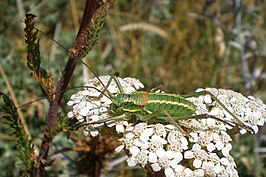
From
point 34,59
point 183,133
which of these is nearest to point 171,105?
point 183,133

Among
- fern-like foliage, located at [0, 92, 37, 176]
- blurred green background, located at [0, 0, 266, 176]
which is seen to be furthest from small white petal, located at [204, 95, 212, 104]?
blurred green background, located at [0, 0, 266, 176]

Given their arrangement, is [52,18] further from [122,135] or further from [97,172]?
[122,135]

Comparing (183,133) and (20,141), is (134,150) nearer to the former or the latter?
(183,133)

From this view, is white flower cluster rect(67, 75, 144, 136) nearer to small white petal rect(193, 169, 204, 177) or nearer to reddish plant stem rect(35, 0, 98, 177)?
reddish plant stem rect(35, 0, 98, 177)

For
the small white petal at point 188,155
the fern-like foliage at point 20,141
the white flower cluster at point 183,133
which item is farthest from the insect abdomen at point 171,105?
the fern-like foliage at point 20,141

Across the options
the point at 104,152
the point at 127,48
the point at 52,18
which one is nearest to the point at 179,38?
the point at 127,48
